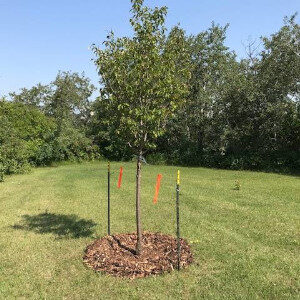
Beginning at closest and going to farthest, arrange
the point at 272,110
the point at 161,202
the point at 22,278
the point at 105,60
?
the point at 22,278 → the point at 105,60 → the point at 161,202 → the point at 272,110

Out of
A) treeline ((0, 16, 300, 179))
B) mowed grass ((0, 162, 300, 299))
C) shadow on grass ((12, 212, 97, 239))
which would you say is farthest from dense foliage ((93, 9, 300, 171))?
shadow on grass ((12, 212, 97, 239))

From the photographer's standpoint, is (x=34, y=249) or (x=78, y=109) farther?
(x=78, y=109)

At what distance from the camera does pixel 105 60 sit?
18.5 feet

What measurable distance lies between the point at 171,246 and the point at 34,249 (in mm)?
2491

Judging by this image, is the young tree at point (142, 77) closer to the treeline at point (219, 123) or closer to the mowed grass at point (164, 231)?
the mowed grass at point (164, 231)

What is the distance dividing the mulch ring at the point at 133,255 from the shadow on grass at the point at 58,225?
0.99 metres

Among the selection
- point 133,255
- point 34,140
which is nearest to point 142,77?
point 133,255

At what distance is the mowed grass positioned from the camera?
187 inches

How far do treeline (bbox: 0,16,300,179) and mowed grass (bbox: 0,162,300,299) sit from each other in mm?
7627

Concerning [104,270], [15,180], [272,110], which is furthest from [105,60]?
[272,110]

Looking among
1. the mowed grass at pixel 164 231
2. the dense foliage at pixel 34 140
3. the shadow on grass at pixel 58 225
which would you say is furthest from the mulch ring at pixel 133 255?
the dense foliage at pixel 34 140

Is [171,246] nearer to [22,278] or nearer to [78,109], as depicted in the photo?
[22,278]

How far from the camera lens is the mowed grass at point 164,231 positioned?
4.74 meters

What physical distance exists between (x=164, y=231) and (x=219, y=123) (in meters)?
15.7
